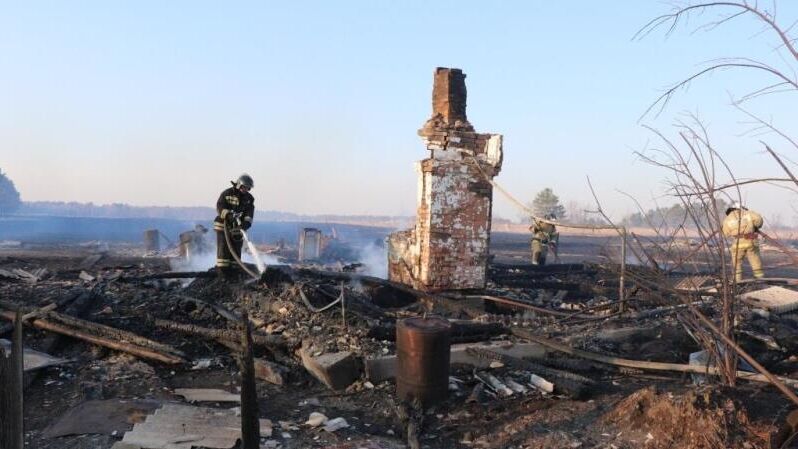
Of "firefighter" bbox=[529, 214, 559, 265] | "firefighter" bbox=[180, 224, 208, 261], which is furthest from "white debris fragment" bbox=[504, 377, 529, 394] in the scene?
"firefighter" bbox=[180, 224, 208, 261]

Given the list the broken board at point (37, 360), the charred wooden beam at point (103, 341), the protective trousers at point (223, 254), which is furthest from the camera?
the protective trousers at point (223, 254)

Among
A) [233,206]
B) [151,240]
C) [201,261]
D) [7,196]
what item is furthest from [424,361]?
[7,196]

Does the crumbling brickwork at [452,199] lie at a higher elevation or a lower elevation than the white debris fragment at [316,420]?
higher

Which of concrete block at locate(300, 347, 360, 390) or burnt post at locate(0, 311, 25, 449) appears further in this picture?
concrete block at locate(300, 347, 360, 390)

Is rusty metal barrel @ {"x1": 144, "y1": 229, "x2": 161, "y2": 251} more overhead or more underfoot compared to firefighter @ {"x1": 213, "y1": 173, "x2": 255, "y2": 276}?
more underfoot

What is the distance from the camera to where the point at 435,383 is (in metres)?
4.74

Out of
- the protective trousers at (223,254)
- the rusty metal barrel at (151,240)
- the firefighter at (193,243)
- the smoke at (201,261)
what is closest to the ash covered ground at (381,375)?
the protective trousers at (223,254)

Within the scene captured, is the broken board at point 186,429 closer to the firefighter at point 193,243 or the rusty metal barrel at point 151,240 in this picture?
the firefighter at point 193,243

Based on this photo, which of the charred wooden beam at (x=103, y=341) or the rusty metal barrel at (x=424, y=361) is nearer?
the rusty metal barrel at (x=424, y=361)

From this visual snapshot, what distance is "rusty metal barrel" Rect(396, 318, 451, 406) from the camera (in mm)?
4691

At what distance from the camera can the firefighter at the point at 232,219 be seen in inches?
345

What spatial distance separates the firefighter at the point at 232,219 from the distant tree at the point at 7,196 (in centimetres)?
8306

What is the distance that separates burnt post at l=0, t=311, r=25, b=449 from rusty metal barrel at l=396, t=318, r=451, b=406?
2973mm

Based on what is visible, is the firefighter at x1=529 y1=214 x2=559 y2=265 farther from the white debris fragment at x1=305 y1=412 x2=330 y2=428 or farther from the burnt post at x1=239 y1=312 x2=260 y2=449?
the burnt post at x1=239 y1=312 x2=260 y2=449
